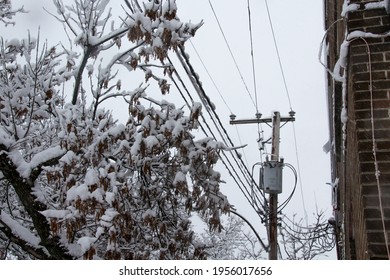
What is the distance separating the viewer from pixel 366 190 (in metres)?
2.75

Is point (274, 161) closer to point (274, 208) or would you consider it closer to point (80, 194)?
point (274, 208)

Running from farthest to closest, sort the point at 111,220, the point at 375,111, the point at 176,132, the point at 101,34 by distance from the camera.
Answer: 1. the point at 101,34
2. the point at 176,132
3. the point at 111,220
4. the point at 375,111

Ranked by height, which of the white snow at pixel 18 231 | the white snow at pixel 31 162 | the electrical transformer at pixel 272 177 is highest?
the electrical transformer at pixel 272 177

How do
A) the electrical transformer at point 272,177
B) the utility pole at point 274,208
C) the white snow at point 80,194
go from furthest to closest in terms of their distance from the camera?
the electrical transformer at point 272,177 → the utility pole at point 274,208 → the white snow at point 80,194

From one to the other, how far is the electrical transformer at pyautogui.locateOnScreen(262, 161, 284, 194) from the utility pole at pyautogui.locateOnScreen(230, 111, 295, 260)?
4 centimetres

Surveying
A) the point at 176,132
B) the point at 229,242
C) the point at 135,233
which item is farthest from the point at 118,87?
the point at 229,242

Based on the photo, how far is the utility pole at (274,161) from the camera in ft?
29.5

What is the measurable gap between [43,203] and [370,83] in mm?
3749

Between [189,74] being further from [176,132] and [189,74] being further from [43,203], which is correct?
[43,203]

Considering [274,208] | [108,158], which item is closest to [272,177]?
[274,208]

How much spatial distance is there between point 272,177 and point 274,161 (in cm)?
35

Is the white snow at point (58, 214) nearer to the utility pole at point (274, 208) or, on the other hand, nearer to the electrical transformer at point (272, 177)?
the utility pole at point (274, 208)

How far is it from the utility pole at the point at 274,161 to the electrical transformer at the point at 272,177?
37 mm

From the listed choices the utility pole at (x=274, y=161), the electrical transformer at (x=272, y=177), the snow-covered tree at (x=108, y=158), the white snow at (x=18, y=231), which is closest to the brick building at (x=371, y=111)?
the snow-covered tree at (x=108, y=158)
